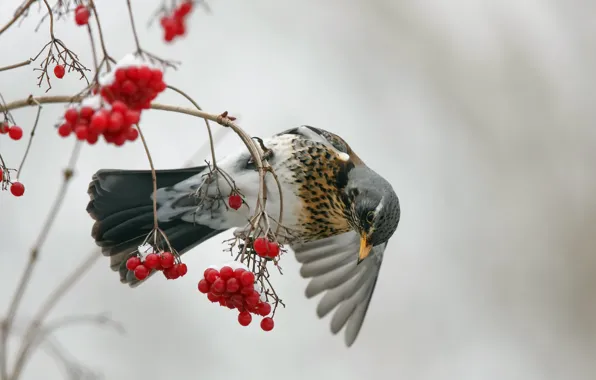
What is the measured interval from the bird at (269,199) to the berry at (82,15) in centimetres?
119

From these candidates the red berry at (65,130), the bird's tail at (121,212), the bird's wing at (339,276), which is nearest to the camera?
the red berry at (65,130)

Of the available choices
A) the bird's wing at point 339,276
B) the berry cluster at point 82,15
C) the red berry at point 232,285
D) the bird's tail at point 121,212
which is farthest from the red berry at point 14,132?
the bird's wing at point 339,276

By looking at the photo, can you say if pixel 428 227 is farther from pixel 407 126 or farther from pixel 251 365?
pixel 251 365

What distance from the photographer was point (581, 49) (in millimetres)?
6125

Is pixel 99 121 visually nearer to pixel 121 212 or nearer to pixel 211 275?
pixel 211 275

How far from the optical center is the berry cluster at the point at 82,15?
57.9 inches

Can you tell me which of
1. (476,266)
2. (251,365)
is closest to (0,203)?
(251,365)

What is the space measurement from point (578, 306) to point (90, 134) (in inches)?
204

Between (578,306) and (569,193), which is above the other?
(569,193)

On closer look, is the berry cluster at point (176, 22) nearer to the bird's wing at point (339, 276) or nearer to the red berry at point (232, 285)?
the red berry at point (232, 285)

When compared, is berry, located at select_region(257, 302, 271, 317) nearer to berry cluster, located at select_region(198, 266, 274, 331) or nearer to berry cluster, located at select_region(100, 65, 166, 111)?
berry cluster, located at select_region(198, 266, 274, 331)

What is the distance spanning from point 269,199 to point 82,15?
4.84 ft

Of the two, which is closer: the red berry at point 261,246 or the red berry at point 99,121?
the red berry at point 99,121

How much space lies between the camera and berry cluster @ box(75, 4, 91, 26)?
147 centimetres
